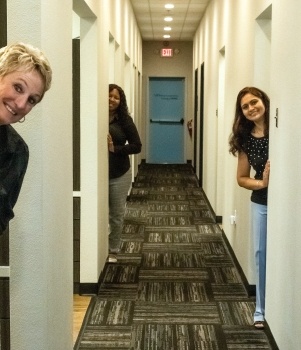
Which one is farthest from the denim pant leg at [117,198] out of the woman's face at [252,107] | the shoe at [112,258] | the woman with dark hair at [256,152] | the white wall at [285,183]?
the white wall at [285,183]

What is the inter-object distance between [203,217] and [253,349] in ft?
13.6

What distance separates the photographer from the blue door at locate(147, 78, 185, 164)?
14.2m

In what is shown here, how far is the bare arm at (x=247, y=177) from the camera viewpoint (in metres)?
3.66

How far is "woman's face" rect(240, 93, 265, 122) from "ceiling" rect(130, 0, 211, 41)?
5.34 m

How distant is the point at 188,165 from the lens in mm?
Answer: 13953

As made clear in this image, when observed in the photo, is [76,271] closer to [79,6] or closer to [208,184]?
[79,6]

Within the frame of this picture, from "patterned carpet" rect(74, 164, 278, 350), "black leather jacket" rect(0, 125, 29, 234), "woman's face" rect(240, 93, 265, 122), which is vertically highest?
"woman's face" rect(240, 93, 265, 122)

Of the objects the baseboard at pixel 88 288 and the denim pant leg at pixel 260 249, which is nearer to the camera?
the denim pant leg at pixel 260 249

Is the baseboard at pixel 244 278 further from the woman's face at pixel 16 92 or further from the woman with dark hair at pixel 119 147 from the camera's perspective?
the woman's face at pixel 16 92

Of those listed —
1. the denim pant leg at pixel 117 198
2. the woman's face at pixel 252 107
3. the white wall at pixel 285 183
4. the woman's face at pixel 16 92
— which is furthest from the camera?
the denim pant leg at pixel 117 198

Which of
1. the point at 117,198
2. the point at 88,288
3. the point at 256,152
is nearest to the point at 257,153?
the point at 256,152

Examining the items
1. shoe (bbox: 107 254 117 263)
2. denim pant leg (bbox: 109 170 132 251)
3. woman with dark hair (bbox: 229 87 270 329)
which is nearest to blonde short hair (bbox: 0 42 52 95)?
woman with dark hair (bbox: 229 87 270 329)

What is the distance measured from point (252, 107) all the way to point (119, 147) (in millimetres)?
1731

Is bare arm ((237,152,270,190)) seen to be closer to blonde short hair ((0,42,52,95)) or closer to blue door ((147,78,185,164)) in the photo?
blonde short hair ((0,42,52,95))
